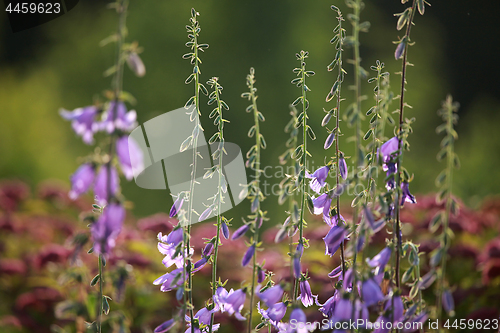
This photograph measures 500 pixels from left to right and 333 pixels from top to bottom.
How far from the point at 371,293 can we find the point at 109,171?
69 cm

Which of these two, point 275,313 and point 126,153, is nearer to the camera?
point 126,153

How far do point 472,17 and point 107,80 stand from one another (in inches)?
353

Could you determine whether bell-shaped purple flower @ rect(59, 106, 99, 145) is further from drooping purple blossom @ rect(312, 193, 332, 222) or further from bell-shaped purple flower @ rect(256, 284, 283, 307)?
drooping purple blossom @ rect(312, 193, 332, 222)

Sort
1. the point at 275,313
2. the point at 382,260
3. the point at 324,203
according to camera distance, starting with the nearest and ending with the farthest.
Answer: the point at 382,260, the point at 275,313, the point at 324,203

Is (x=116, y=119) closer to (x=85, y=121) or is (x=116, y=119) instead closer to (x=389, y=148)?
(x=85, y=121)

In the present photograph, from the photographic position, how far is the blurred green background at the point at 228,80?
762cm

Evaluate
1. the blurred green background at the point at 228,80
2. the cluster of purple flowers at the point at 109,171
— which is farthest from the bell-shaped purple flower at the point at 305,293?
the blurred green background at the point at 228,80

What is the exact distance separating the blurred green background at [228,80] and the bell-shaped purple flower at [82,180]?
6.00m

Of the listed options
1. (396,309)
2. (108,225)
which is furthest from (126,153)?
(396,309)

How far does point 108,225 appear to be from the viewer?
0.92 m

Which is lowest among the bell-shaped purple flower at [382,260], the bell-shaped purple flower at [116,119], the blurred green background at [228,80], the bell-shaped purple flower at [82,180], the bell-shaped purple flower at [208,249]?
the bell-shaped purple flower at [382,260]

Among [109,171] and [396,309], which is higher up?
[109,171]

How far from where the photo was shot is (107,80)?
8.14 metres

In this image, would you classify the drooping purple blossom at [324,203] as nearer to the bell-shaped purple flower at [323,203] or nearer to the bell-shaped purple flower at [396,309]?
the bell-shaped purple flower at [323,203]
